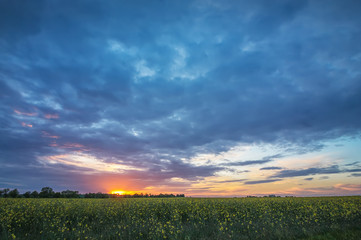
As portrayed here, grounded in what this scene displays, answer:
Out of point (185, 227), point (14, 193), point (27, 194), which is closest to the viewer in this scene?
point (185, 227)

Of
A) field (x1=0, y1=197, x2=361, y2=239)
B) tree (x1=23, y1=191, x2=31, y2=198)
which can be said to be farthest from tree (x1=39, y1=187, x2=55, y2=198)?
field (x1=0, y1=197, x2=361, y2=239)

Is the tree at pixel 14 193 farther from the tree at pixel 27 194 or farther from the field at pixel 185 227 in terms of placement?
the field at pixel 185 227

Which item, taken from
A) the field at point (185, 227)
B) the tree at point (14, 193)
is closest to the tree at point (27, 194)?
the tree at point (14, 193)

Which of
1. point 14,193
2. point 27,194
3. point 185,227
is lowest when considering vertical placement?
point 185,227

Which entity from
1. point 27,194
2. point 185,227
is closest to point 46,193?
point 27,194

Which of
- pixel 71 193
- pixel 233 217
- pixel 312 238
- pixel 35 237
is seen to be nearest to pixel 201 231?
pixel 233 217

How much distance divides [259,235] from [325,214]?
9.39 metres

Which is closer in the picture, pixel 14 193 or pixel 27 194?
pixel 14 193

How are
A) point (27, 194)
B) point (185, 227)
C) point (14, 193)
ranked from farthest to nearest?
point (27, 194)
point (14, 193)
point (185, 227)

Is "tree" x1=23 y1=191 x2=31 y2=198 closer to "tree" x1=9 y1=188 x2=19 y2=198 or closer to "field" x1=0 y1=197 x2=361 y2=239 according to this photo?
"tree" x1=9 y1=188 x2=19 y2=198

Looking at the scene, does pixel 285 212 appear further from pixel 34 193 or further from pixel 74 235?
pixel 34 193

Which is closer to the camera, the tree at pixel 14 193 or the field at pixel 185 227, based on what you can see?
the field at pixel 185 227

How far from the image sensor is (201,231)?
559 inches

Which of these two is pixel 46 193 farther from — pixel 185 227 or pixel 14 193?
pixel 185 227
